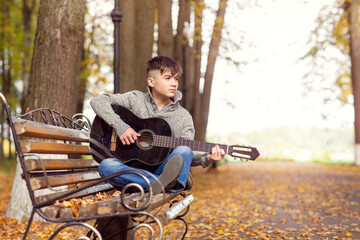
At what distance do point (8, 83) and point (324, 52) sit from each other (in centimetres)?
1507

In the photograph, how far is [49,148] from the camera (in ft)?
11.0

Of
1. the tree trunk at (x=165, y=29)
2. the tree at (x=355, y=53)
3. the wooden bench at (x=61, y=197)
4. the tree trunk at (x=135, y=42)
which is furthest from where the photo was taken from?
the tree at (x=355, y=53)

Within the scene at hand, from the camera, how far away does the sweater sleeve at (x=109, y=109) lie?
3.65 m

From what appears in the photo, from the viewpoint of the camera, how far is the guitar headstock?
3545 millimetres

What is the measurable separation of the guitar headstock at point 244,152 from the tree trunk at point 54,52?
3512mm

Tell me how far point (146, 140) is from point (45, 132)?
819 mm

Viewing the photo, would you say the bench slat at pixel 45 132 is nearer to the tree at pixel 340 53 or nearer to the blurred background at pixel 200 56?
the blurred background at pixel 200 56

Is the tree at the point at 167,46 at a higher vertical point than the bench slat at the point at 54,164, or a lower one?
higher

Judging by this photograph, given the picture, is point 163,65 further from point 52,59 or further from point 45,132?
point 52,59

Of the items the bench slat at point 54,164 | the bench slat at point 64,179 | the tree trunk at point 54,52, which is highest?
the tree trunk at point 54,52

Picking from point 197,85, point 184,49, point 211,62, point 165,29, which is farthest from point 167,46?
point 197,85

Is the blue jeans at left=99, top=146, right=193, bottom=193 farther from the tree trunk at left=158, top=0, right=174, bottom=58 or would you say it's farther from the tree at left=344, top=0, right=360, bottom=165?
the tree at left=344, top=0, right=360, bottom=165

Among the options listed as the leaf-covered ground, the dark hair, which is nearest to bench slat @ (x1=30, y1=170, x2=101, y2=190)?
the dark hair

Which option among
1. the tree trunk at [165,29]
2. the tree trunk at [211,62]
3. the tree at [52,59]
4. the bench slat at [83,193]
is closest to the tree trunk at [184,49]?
the tree trunk at [211,62]
